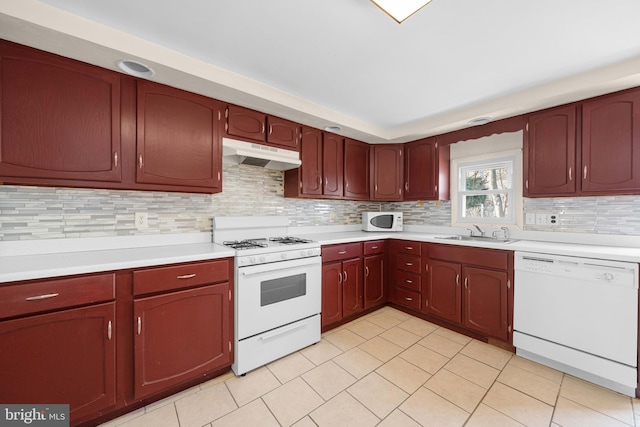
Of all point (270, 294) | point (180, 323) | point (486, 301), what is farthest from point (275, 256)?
point (486, 301)

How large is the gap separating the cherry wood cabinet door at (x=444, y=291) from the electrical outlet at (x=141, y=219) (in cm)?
266

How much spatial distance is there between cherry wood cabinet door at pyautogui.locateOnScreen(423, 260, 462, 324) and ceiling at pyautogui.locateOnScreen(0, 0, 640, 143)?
155cm

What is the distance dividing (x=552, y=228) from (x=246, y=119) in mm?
2997

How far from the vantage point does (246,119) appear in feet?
7.23

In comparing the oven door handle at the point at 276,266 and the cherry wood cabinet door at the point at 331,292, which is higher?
the oven door handle at the point at 276,266

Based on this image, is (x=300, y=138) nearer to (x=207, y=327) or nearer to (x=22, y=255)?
(x=207, y=327)

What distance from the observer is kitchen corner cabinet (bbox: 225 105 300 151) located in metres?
2.13

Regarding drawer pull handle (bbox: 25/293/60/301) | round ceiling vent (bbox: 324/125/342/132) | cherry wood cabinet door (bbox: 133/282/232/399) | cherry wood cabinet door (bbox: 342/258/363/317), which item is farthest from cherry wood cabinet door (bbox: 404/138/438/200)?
drawer pull handle (bbox: 25/293/60/301)

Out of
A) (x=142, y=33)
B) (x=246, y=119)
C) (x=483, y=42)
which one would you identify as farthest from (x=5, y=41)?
(x=483, y=42)

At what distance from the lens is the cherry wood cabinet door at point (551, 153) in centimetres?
208

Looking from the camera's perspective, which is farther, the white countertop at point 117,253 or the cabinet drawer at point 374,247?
the cabinet drawer at point 374,247

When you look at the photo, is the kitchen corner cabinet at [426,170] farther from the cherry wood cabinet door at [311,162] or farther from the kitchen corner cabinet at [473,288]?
the cherry wood cabinet door at [311,162]

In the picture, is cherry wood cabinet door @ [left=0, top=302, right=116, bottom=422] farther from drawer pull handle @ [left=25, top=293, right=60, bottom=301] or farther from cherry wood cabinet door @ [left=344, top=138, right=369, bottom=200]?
cherry wood cabinet door @ [left=344, top=138, right=369, bottom=200]

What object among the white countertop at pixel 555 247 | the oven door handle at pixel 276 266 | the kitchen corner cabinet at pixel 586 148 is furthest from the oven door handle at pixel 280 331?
the kitchen corner cabinet at pixel 586 148
